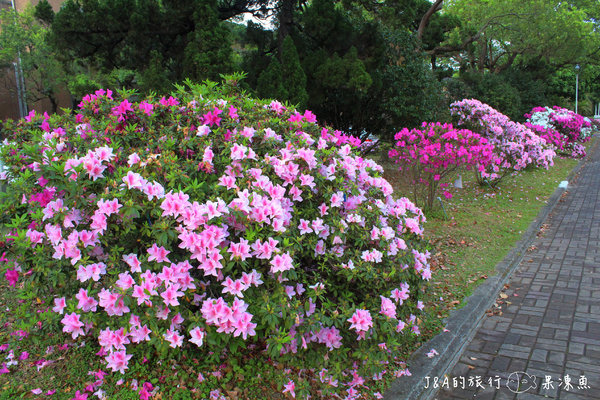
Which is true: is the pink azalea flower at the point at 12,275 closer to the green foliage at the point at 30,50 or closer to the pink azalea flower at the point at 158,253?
the pink azalea flower at the point at 158,253

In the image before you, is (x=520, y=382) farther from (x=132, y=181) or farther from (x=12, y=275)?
(x=12, y=275)

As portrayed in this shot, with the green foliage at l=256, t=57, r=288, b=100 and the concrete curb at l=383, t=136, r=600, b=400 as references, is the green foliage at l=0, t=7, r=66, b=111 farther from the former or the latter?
the concrete curb at l=383, t=136, r=600, b=400

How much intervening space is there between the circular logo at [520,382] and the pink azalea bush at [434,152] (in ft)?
13.5

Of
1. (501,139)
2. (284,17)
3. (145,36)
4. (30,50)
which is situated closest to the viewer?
(145,36)

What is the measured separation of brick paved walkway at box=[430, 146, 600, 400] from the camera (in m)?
3.12

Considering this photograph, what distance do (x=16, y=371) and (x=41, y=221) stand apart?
115 centimetres

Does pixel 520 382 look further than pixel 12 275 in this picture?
Yes

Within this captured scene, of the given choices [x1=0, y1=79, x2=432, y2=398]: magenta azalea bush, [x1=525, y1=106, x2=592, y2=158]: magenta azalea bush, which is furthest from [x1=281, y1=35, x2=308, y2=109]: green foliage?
[x1=525, y1=106, x2=592, y2=158]: magenta azalea bush

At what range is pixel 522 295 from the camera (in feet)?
15.4

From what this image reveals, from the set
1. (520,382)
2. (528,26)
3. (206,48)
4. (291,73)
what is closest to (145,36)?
(206,48)

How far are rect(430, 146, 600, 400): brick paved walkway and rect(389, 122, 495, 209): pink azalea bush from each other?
1.75 metres

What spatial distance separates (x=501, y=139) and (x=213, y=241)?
1027cm

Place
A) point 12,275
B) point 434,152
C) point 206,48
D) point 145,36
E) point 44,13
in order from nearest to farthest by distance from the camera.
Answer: point 12,275, point 434,152, point 206,48, point 145,36, point 44,13

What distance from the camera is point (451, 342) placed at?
12.0ft
